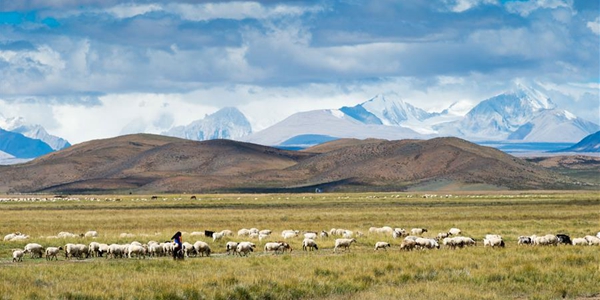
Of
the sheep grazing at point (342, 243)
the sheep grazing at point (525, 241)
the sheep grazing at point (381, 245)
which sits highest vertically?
the sheep grazing at point (342, 243)

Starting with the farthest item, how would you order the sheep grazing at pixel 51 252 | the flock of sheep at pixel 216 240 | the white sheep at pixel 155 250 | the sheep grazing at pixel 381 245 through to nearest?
the sheep grazing at pixel 381 245
the white sheep at pixel 155 250
the flock of sheep at pixel 216 240
the sheep grazing at pixel 51 252

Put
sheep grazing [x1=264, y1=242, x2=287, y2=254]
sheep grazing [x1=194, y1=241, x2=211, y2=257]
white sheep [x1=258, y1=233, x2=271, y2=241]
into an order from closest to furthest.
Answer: sheep grazing [x1=194, y1=241, x2=211, y2=257]
sheep grazing [x1=264, y1=242, x2=287, y2=254]
white sheep [x1=258, y1=233, x2=271, y2=241]

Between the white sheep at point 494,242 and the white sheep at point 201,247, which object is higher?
the white sheep at point 201,247

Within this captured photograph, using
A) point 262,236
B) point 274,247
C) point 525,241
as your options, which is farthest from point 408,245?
point 262,236

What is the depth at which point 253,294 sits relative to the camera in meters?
26.4

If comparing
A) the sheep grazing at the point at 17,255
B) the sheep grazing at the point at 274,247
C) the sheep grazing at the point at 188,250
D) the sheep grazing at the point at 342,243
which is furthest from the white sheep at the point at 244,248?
the sheep grazing at the point at 17,255

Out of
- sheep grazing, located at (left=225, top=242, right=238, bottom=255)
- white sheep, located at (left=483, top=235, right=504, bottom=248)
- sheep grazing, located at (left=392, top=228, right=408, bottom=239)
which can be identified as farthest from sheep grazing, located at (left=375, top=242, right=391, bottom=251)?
sheep grazing, located at (left=225, top=242, right=238, bottom=255)

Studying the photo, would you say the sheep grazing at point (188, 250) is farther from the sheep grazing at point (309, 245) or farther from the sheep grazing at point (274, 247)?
the sheep grazing at point (309, 245)

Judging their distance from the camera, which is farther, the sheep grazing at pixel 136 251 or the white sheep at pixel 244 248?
the white sheep at pixel 244 248

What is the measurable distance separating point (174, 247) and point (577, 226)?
3110 centimetres

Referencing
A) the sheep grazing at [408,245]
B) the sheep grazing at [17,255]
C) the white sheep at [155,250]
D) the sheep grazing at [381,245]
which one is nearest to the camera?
the sheep grazing at [17,255]

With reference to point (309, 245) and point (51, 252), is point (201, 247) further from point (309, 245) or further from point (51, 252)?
point (51, 252)

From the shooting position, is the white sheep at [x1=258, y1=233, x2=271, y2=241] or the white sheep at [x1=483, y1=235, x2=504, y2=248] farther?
the white sheep at [x1=258, y1=233, x2=271, y2=241]

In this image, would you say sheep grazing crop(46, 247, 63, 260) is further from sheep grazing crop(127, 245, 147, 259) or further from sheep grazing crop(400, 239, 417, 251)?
sheep grazing crop(400, 239, 417, 251)
